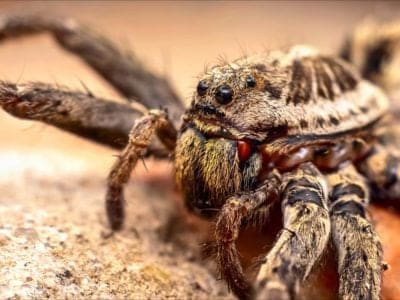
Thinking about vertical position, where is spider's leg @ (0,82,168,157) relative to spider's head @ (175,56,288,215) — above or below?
below

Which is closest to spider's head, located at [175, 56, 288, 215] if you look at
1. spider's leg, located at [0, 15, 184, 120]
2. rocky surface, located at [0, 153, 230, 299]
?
rocky surface, located at [0, 153, 230, 299]

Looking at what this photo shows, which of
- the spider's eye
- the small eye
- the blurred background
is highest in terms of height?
the small eye

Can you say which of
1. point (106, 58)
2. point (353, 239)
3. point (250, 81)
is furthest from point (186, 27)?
point (353, 239)

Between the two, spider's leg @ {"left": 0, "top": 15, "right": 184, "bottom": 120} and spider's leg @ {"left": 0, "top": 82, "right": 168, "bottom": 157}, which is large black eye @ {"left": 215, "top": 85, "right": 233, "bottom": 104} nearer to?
spider's leg @ {"left": 0, "top": 82, "right": 168, "bottom": 157}

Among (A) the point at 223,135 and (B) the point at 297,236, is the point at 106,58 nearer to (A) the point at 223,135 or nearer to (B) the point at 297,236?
(A) the point at 223,135

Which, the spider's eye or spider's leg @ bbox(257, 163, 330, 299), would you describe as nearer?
spider's leg @ bbox(257, 163, 330, 299)

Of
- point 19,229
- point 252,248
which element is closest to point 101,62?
point 19,229

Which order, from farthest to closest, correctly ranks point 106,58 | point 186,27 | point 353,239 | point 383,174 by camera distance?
1. point 186,27
2. point 106,58
3. point 383,174
4. point 353,239

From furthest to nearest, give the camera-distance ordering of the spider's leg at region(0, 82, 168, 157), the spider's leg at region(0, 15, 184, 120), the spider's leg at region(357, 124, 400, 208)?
the spider's leg at region(0, 15, 184, 120) → the spider's leg at region(357, 124, 400, 208) → the spider's leg at region(0, 82, 168, 157)
